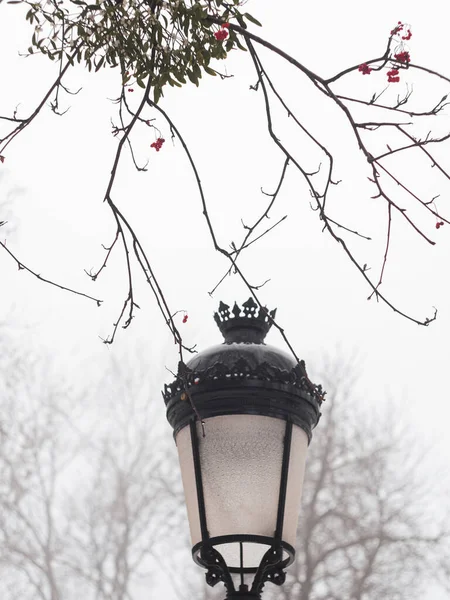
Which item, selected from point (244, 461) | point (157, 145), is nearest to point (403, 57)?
point (157, 145)

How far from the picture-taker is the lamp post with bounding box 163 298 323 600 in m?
2.06

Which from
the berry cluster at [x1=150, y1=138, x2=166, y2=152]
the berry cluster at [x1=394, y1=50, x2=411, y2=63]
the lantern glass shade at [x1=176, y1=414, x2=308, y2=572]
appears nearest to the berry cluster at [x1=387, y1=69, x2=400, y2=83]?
the berry cluster at [x1=394, y1=50, x2=411, y2=63]

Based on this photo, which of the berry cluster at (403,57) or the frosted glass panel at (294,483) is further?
the frosted glass panel at (294,483)

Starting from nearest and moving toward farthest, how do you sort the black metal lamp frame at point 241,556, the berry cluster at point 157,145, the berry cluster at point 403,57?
→ the berry cluster at point 403,57
the black metal lamp frame at point 241,556
the berry cluster at point 157,145

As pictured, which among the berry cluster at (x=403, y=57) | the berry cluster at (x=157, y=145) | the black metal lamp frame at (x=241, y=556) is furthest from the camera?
the berry cluster at (x=157, y=145)

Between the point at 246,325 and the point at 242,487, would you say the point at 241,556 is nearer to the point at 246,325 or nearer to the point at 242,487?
the point at 242,487

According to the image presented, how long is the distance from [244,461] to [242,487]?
61 millimetres

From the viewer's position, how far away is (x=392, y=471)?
10.7m

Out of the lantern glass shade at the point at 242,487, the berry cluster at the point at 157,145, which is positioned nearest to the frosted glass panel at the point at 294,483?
the lantern glass shade at the point at 242,487

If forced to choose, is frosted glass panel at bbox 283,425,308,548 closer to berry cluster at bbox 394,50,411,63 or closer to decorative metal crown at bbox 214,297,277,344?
decorative metal crown at bbox 214,297,277,344

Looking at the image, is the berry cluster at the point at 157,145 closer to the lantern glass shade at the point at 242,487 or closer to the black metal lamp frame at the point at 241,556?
the lantern glass shade at the point at 242,487

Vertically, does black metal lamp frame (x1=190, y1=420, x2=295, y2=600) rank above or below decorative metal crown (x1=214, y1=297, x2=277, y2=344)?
below

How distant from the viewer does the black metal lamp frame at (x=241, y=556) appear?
2.04 metres

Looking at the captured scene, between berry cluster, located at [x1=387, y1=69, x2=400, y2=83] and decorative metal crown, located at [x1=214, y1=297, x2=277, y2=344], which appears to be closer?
berry cluster, located at [x1=387, y1=69, x2=400, y2=83]
